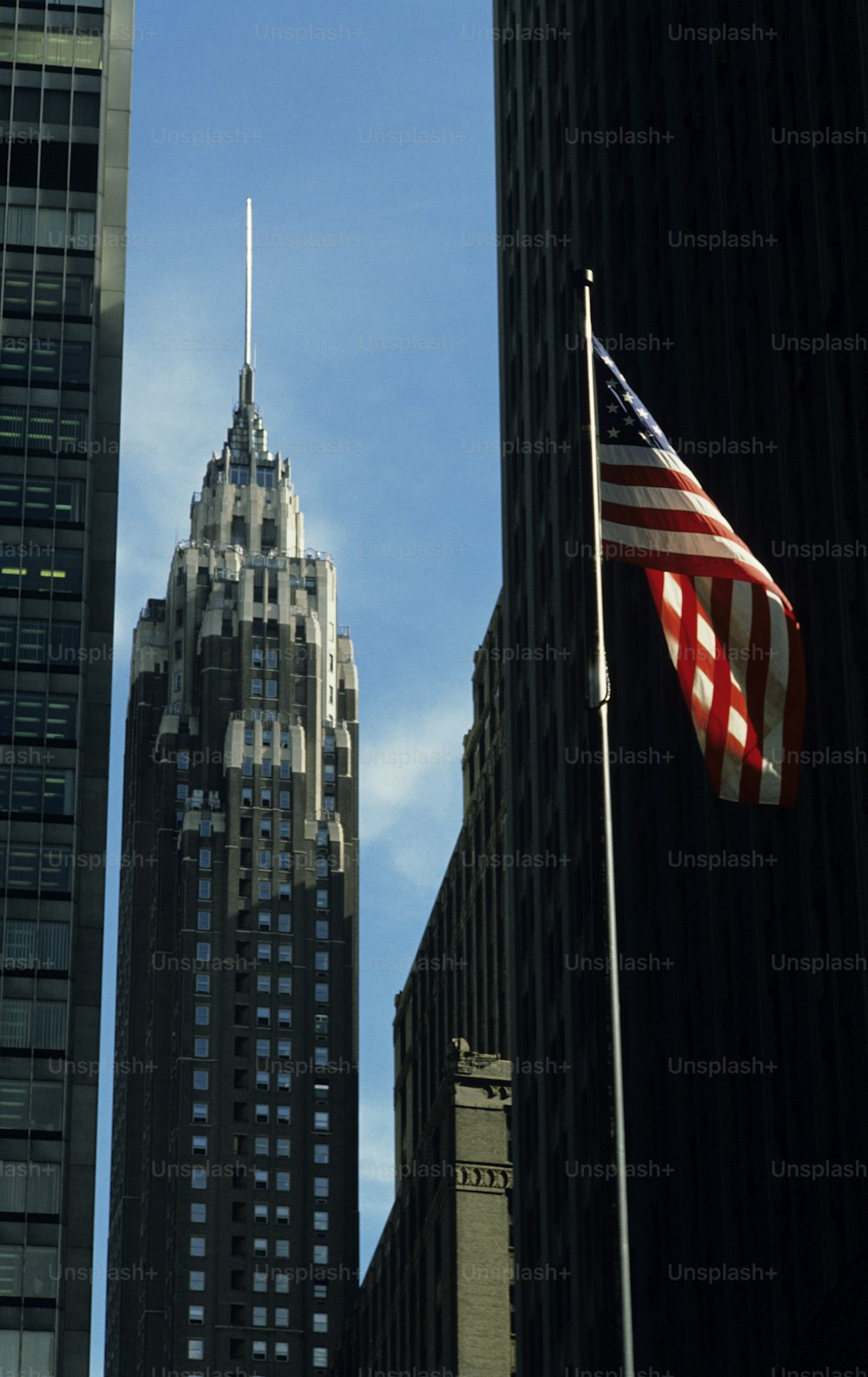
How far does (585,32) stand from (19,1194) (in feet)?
147

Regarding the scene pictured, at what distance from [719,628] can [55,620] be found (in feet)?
243

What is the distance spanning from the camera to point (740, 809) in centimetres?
6644

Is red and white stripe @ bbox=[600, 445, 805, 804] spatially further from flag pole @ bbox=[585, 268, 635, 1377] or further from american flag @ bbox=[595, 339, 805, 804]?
flag pole @ bbox=[585, 268, 635, 1377]

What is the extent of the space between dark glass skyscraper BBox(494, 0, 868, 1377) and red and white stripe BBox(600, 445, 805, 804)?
49.4 feet

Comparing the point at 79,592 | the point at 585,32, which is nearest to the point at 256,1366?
the point at 79,592

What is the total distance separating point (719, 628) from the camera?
3209cm

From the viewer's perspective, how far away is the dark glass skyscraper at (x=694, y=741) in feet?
193

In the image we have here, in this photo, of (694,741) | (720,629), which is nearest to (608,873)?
(720,629)

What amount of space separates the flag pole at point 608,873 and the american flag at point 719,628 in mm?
560

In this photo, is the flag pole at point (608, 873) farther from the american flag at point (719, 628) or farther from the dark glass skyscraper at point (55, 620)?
the dark glass skyscraper at point (55, 620)

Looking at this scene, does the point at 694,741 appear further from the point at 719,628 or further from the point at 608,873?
the point at 608,873

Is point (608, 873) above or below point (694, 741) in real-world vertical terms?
below

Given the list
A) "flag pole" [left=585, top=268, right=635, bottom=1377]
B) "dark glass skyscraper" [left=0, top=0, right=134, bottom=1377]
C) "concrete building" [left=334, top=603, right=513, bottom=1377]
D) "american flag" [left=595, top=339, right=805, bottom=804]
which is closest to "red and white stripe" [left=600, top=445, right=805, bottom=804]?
"american flag" [left=595, top=339, right=805, bottom=804]

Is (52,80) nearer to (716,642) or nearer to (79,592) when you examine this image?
(79,592)
